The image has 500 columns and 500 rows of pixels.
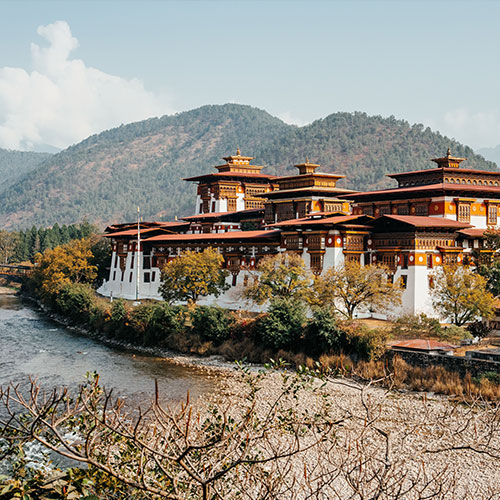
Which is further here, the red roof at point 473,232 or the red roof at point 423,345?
the red roof at point 473,232

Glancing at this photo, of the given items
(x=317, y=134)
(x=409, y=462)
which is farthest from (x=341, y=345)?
(x=317, y=134)

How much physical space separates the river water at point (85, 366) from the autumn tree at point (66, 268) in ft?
42.2

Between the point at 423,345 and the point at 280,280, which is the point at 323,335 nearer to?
the point at 423,345

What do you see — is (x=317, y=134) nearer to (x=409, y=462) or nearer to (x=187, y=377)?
(x=187, y=377)

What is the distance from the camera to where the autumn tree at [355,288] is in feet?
135

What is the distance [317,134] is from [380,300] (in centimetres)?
14480

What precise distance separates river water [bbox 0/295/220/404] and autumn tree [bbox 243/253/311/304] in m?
7.86

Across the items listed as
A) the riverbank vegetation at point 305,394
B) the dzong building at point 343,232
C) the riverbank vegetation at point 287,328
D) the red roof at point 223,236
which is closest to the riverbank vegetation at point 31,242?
the dzong building at point 343,232

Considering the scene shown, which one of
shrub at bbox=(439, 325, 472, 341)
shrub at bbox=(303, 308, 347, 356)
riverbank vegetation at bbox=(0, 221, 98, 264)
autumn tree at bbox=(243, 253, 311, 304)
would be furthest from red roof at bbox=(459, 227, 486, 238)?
riverbank vegetation at bbox=(0, 221, 98, 264)

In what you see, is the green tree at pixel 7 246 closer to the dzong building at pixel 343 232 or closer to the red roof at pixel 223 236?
the dzong building at pixel 343 232

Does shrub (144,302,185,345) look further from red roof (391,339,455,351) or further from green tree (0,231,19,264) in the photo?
green tree (0,231,19,264)

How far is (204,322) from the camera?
43.6 meters

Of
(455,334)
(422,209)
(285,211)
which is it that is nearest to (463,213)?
(422,209)

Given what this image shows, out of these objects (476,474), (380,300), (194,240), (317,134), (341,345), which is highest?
(317,134)
